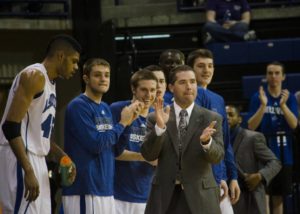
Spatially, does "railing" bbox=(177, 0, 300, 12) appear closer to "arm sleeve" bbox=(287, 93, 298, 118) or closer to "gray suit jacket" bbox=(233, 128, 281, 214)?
"arm sleeve" bbox=(287, 93, 298, 118)

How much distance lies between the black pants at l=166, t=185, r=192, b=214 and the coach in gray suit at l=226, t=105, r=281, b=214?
290 centimetres

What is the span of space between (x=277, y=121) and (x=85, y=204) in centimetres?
411

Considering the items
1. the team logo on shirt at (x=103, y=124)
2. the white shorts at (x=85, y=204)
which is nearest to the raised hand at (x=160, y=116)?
the team logo on shirt at (x=103, y=124)

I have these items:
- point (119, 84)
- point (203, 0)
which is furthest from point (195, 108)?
point (203, 0)

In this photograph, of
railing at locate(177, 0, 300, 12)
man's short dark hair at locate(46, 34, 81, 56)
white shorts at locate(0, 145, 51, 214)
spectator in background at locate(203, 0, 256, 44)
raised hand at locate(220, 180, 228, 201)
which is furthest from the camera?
railing at locate(177, 0, 300, 12)

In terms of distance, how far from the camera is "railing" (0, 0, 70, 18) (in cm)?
1336

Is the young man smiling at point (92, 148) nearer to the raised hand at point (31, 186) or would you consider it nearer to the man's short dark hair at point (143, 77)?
the man's short dark hair at point (143, 77)

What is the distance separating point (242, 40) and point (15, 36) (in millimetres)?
3819

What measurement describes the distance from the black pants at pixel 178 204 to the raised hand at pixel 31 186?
41.1 inches

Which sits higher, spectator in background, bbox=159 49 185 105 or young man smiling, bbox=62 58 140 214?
spectator in background, bbox=159 49 185 105

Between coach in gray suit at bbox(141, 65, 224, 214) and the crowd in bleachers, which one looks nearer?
the crowd in bleachers

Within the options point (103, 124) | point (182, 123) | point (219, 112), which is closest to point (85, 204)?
point (103, 124)

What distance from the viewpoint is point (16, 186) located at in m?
5.82

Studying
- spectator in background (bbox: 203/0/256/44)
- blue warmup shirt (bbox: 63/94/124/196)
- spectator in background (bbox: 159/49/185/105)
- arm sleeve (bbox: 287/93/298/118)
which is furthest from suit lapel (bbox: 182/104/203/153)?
spectator in background (bbox: 203/0/256/44)
